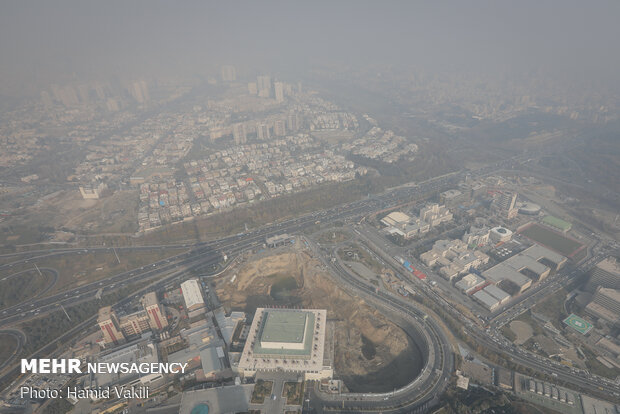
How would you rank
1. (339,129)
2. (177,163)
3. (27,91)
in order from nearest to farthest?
(177,163)
(339,129)
(27,91)

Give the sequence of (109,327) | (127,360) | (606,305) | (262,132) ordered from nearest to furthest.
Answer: (127,360) < (109,327) < (606,305) < (262,132)

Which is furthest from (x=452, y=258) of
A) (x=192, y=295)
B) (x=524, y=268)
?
(x=192, y=295)

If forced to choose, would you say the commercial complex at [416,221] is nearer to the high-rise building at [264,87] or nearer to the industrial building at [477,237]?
the industrial building at [477,237]

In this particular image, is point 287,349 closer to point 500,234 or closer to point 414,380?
point 414,380

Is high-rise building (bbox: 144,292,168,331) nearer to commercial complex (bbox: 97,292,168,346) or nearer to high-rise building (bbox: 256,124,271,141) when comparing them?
commercial complex (bbox: 97,292,168,346)

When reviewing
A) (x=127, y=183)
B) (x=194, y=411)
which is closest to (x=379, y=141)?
(x=127, y=183)

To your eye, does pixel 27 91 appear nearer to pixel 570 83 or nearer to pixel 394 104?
pixel 394 104

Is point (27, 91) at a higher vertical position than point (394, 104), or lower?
higher

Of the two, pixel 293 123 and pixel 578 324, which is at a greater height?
pixel 578 324
